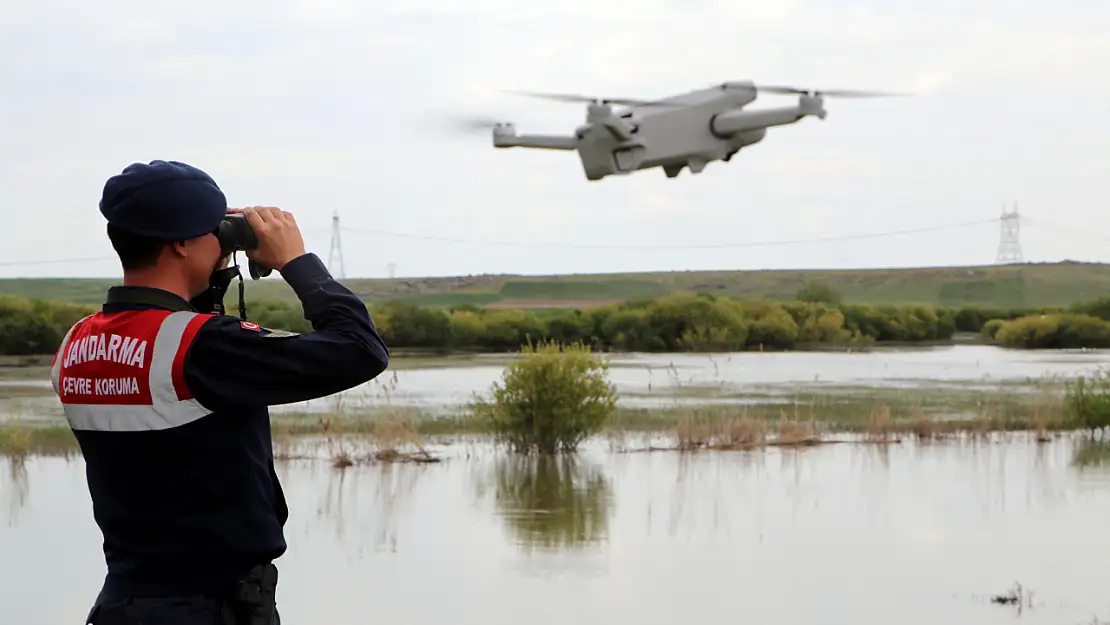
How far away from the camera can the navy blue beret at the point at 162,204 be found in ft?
7.53

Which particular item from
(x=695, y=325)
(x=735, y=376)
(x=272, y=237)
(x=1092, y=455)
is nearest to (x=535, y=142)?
(x=272, y=237)

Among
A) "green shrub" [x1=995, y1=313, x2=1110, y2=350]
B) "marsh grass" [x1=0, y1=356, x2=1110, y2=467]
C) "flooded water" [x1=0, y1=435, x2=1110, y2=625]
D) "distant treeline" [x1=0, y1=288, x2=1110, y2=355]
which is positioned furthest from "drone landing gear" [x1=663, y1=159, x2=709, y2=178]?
"green shrub" [x1=995, y1=313, x2=1110, y2=350]

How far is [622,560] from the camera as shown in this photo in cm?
967

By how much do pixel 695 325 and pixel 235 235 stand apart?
30735mm

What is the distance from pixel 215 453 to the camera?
2.28 metres

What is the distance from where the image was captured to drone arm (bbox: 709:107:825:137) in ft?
28.1

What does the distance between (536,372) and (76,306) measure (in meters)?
13.3

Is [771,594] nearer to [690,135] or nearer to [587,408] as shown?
[690,135]

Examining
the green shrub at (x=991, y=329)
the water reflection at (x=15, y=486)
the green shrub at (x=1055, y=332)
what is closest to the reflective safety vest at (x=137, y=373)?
the water reflection at (x=15, y=486)

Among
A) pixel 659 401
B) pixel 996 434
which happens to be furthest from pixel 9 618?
pixel 659 401

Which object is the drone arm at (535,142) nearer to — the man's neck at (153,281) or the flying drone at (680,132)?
the flying drone at (680,132)

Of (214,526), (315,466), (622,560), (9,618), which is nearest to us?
(214,526)

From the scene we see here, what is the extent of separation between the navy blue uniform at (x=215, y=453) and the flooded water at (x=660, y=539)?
18.7ft

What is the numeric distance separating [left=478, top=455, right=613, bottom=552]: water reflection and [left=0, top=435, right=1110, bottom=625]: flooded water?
4 centimetres
